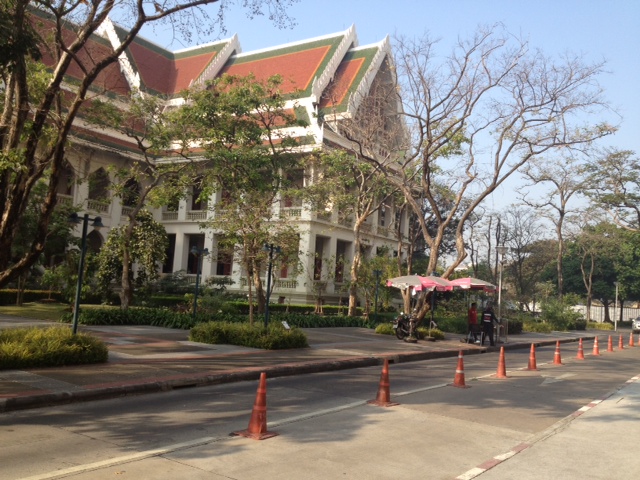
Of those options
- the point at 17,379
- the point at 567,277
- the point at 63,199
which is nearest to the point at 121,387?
the point at 17,379

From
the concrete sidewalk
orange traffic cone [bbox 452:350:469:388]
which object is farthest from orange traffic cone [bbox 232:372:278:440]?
orange traffic cone [bbox 452:350:469:388]

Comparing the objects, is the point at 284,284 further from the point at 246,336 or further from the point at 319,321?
the point at 246,336

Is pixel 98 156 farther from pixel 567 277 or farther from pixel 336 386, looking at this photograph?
pixel 567 277

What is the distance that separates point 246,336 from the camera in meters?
16.9

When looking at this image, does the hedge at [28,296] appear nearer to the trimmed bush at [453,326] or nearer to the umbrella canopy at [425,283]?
the umbrella canopy at [425,283]

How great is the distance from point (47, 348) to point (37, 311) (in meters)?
13.4

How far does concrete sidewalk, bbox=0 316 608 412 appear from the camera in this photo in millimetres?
9219

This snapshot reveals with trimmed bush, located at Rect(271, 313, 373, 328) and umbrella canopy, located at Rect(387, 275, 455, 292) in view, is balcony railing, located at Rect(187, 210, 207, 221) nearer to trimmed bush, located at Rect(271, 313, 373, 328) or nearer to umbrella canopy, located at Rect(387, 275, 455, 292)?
trimmed bush, located at Rect(271, 313, 373, 328)

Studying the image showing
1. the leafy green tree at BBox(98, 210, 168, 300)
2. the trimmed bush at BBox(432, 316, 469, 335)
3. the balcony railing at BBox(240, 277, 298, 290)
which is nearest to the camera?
the leafy green tree at BBox(98, 210, 168, 300)

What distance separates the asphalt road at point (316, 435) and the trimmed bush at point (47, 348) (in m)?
2.41

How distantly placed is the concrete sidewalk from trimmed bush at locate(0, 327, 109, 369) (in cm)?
23

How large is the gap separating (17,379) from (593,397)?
10.4m

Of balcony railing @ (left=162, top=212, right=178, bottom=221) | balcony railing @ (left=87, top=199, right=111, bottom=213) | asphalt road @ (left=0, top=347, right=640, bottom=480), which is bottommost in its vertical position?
asphalt road @ (left=0, top=347, right=640, bottom=480)

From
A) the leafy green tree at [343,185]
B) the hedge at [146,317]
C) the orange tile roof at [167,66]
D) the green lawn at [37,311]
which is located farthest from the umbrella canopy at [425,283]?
the orange tile roof at [167,66]
